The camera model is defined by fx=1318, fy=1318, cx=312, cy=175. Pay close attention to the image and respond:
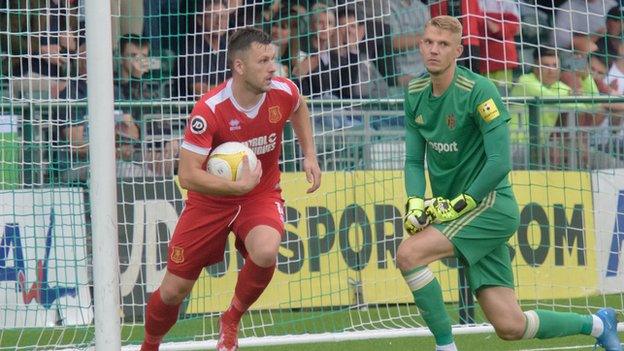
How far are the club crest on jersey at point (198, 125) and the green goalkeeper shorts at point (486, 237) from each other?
1.42 meters

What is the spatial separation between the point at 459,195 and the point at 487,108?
1.61 ft

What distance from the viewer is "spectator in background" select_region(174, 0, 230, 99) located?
948cm

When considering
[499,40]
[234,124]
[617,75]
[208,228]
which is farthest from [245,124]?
[617,75]

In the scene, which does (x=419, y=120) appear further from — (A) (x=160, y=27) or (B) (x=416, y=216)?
(A) (x=160, y=27)

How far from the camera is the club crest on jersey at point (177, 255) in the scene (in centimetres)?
764

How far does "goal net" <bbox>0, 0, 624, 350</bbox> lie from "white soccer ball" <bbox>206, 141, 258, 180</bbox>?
2116 millimetres

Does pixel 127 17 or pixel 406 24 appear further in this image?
pixel 406 24

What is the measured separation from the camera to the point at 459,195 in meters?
7.04

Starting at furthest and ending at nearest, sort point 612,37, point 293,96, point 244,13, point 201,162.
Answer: point 612,37 → point 244,13 → point 293,96 → point 201,162

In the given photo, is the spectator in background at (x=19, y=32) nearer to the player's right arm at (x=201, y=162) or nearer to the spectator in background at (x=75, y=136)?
the spectator in background at (x=75, y=136)

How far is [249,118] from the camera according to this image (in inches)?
296

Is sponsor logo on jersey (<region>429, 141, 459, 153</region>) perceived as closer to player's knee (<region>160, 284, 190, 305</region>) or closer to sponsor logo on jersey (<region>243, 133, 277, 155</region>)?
sponsor logo on jersey (<region>243, 133, 277, 155</region>)

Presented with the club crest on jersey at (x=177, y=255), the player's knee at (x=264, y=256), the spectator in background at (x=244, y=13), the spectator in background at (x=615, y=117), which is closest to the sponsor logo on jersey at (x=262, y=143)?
the player's knee at (x=264, y=256)

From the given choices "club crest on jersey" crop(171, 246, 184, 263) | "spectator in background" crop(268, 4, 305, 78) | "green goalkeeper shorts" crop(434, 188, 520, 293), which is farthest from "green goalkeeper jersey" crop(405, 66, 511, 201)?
"spectator in background" crop(268, 4, 305, 78)
